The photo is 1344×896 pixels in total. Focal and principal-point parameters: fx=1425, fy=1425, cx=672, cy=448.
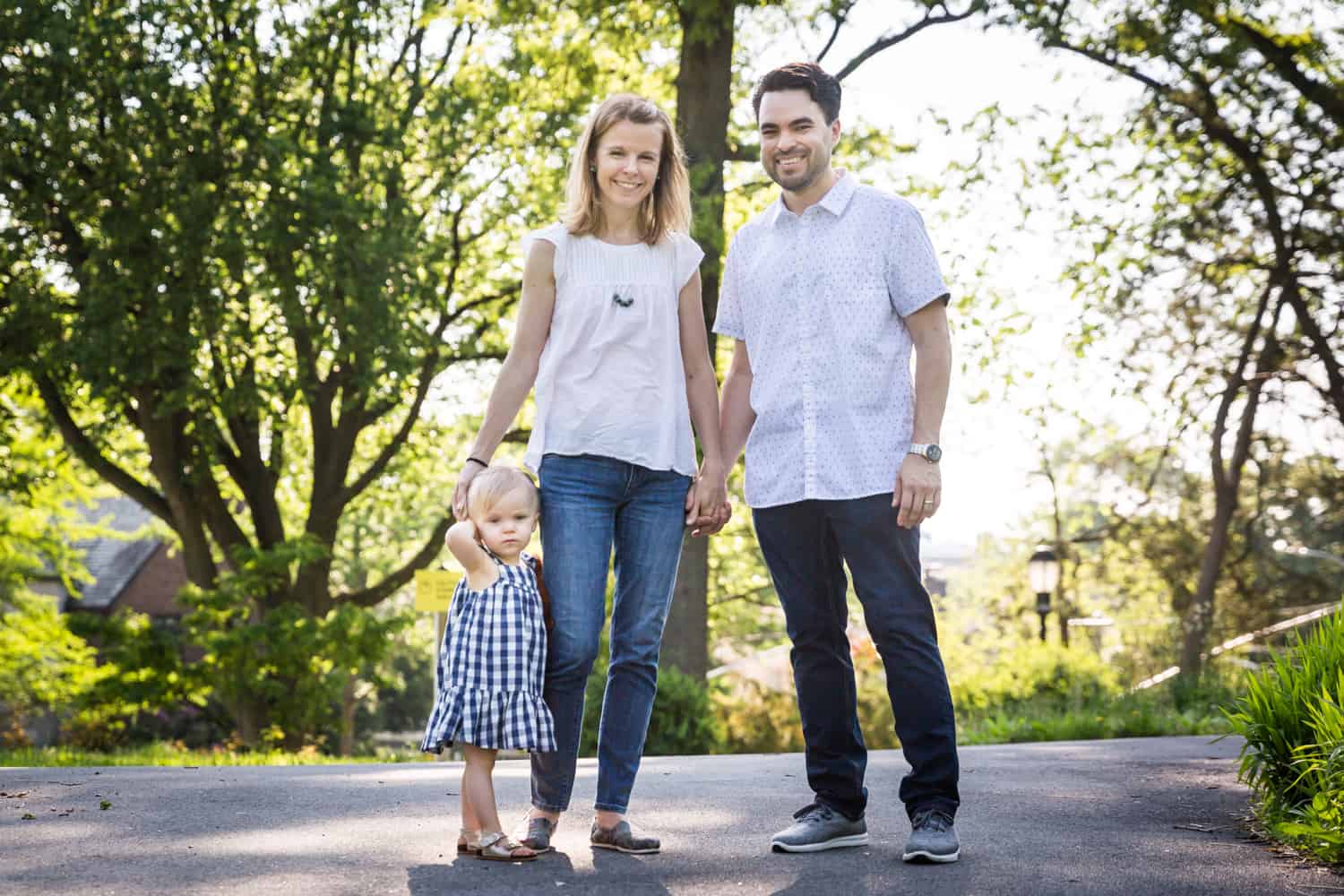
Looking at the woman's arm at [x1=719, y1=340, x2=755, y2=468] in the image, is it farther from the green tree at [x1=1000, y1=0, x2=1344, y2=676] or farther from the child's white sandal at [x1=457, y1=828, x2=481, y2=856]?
the green tree at [x1=1000, y1=0, x2=1344, y2=676]

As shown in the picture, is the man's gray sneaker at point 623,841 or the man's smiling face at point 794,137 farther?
the man's smiling face at point 794,137

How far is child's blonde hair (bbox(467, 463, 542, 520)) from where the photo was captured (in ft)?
12.9

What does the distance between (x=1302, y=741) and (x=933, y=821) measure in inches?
64.5

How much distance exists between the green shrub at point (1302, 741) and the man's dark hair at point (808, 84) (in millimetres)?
2303

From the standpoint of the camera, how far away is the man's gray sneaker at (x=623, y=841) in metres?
3.99

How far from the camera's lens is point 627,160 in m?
4.09

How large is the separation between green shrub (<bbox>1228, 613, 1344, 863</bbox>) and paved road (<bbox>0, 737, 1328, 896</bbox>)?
0.48 ft

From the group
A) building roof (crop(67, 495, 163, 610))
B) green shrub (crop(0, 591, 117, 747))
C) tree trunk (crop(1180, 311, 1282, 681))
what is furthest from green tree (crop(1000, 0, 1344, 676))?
building roof (crop(67, 495, 163, 610))

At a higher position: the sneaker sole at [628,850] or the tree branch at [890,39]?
the tree branch at [890,39]

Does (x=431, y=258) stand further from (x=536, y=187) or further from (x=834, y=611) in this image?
(x=834, y=611)

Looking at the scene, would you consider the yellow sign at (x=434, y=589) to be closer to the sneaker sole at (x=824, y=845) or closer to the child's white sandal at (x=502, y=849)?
the sneaker sole at (x=824, y=845)

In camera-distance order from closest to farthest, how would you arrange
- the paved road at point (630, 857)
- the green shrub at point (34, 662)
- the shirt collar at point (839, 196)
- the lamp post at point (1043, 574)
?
the paved road at point (630, 857), the shirt collar at point (839, 196), the lamp post at point (1043, 574), the green shrub at point (34, 662)

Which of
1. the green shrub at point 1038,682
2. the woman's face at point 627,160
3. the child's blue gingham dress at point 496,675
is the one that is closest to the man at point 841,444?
the woman's face at point 627,160

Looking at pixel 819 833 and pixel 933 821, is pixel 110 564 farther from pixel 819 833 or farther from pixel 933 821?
pixel 933 821
